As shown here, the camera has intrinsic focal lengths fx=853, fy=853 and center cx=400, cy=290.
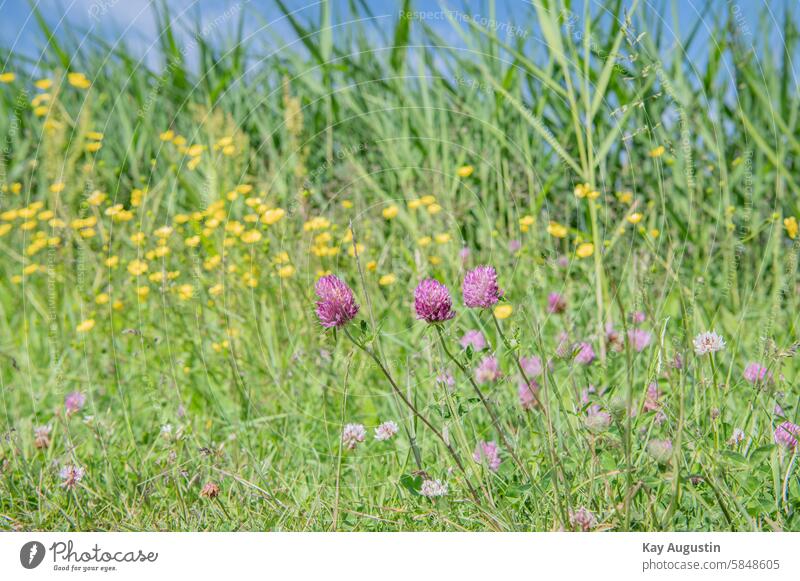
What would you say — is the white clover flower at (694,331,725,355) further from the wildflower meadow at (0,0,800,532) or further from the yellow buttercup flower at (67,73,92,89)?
the yellow buttercup flower at (67,73,92,89)

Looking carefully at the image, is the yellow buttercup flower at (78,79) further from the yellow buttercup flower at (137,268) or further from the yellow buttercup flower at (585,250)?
the yellow buttercup flower at (585,250)

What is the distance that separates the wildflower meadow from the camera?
1157mm

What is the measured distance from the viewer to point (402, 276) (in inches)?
72.4

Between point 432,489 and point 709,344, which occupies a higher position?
point 709,344

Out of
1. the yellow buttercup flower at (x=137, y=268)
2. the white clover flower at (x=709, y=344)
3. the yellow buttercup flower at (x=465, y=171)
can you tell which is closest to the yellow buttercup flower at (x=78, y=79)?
the yellow buttercup flower at (x=137, y=268)

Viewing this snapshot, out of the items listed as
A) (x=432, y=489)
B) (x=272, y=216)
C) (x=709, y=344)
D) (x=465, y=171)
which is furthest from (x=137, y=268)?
(x=709, y=344)

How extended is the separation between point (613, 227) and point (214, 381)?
903mm

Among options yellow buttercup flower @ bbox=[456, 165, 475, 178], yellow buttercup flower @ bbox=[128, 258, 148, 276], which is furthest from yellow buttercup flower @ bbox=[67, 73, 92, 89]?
yellow buttercup flower @ bbox=[456, 165, 475, 178]

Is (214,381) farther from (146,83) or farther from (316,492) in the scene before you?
(146,83)

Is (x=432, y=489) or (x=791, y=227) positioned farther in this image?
(x=791, y=227)

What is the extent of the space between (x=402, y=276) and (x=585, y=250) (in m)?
Answer: 0.40

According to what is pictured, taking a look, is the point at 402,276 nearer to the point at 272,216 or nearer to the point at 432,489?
the point at 272,216

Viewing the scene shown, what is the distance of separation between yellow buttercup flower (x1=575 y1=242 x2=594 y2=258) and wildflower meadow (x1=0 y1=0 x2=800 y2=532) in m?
0.02
